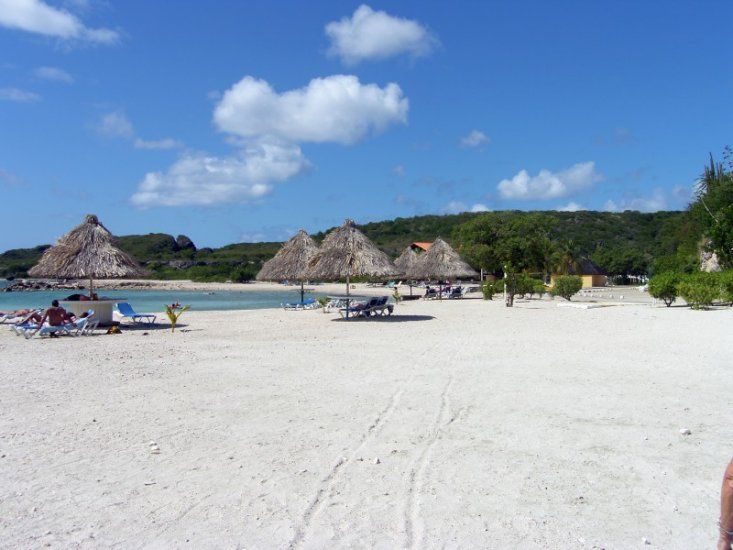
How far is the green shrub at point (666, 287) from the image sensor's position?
21594 mm

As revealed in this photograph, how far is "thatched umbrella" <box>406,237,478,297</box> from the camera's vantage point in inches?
1046

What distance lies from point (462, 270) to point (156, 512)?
77.7 ft

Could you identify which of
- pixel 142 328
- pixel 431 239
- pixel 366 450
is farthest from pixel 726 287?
pixel 431 239

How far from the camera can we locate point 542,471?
449 cm

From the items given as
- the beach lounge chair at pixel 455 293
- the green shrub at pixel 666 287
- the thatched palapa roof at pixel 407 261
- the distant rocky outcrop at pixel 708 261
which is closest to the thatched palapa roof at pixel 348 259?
the thatched palapa roof at pixel 407 261

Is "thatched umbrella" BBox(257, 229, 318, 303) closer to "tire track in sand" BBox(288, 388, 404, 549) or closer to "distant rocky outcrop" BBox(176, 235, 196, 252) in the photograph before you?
"tire track in sand" BBox(288, 388, 404, 549)

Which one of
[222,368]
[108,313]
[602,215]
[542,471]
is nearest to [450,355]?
[222,368]

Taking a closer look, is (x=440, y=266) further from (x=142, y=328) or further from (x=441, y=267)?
(x=142, y=328)

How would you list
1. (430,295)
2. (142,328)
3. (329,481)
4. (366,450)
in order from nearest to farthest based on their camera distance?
1. (329,481)
2. (366,450)
3. (142,328)
4. (430,295)

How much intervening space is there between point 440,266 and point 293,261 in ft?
27.1

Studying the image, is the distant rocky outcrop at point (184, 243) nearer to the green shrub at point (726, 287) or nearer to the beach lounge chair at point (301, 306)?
the beach lounge chair at point (301, 306)

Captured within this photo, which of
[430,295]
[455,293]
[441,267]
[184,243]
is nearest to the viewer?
[441,267]

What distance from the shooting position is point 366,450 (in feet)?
16.3

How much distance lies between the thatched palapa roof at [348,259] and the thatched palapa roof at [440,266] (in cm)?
628
